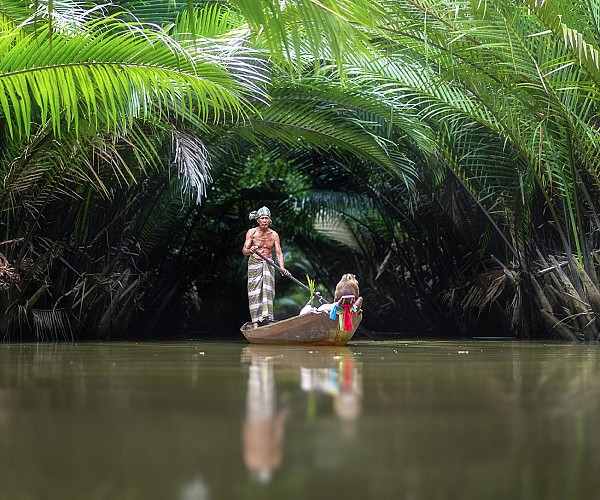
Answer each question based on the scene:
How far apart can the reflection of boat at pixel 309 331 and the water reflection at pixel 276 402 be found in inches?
169

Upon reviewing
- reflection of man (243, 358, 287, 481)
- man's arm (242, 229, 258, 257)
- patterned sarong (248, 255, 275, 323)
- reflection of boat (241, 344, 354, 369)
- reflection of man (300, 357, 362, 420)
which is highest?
man's arm (242, 229, 258, 257)

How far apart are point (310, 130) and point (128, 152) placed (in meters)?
2.21

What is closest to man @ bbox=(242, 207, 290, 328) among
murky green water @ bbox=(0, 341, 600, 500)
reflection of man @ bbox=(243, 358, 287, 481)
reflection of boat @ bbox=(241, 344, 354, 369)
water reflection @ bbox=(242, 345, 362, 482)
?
reflection of boat @ bbox=(241, 344, 354, 369)

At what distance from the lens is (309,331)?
9.45m

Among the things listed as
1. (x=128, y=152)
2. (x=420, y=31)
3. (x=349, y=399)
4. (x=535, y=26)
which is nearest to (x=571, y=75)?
(x=535, y=26)

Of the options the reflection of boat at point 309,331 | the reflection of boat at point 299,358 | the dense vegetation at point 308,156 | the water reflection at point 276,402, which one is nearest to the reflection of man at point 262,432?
the water reflection at point 276,402

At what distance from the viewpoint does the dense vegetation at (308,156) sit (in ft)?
24.2

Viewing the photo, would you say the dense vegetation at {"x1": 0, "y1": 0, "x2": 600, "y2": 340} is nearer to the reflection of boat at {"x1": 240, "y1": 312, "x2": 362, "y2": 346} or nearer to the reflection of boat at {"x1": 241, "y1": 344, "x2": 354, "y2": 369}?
the reflection of boat at {"x1": 240, "y1": 312, "x2": 362, "y2": 346}

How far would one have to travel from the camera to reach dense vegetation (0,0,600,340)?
7.37 metres

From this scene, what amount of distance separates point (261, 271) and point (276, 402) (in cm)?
863

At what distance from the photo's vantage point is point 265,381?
144 inches

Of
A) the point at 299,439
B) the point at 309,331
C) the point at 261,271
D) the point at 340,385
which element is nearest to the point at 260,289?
the point at 261,271

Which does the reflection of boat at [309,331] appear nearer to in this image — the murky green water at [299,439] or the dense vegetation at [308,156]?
the dense vegetation at [308,156]

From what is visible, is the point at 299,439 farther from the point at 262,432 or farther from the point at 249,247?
the point at 249,247
